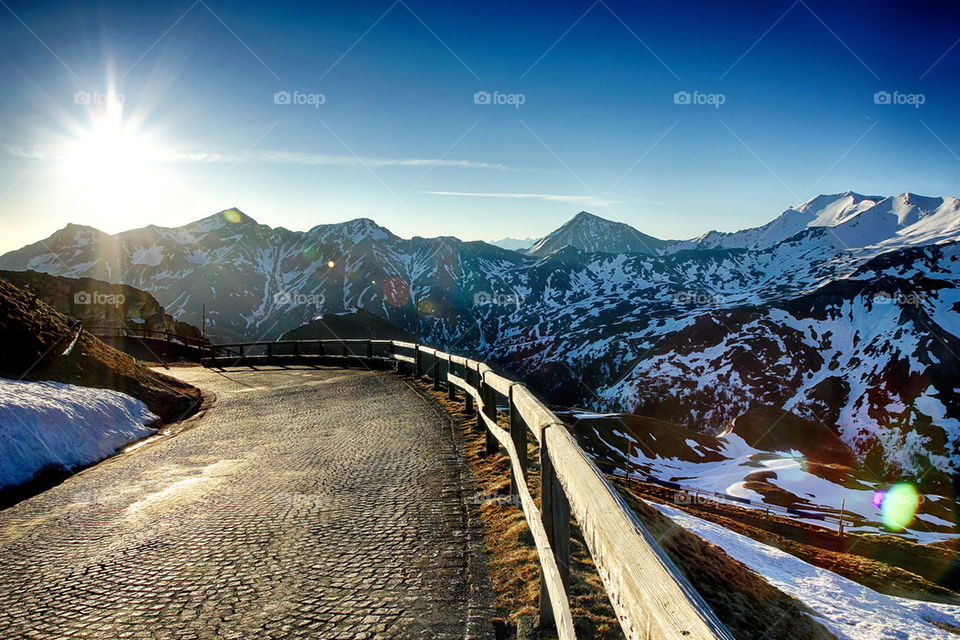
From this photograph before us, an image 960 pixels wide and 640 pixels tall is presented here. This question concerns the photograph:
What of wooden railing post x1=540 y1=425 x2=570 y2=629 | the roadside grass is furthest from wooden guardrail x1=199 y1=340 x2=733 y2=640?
the roadside grass

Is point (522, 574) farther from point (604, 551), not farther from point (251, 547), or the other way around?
point (251, 547)

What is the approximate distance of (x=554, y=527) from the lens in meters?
Result: 3.32

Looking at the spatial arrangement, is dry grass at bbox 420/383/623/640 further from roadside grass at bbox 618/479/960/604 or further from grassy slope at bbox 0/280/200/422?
grassy slope at bbox 0/280/200/422

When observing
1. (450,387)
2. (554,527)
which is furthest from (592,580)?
(450,387)

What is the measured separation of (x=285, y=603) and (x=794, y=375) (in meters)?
205

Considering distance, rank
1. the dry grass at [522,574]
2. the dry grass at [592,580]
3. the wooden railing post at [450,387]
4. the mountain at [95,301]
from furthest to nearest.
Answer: the mountain at [95,301] < the wooden railing post at [450,387] < the dry grass at [592,580] < the dry grass at [522,574]

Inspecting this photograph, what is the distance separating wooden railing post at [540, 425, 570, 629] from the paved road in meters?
0.45

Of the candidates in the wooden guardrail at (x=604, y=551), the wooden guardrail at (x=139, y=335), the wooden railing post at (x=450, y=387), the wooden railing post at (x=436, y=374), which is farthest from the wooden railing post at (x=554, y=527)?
the wooden guardrail at (x=139, y=335)

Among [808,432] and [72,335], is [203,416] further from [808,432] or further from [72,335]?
[808,432]

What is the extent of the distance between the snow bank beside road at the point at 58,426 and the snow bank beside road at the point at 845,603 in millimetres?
9516

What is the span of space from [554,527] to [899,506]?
398 ft

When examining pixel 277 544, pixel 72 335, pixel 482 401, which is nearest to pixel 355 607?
pixel 277 544
